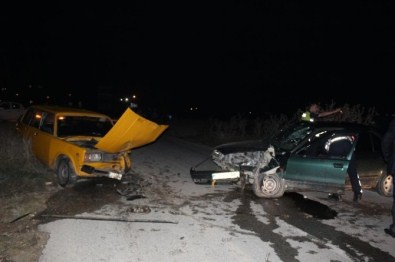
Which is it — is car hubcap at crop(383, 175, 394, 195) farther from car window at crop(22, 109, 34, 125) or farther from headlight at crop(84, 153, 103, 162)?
car window at crop(22, 109, 34, 125)

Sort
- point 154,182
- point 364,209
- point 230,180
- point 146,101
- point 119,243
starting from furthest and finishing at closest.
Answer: point 146,101, point 154,182, point 230,180, point 364,209, point 119,243

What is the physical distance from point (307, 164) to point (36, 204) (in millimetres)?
4945

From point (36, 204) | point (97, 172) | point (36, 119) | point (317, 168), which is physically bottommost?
point (36, 204)

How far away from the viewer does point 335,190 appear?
24.7 ft

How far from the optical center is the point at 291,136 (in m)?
8.78

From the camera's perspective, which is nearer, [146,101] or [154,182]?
[154,182]

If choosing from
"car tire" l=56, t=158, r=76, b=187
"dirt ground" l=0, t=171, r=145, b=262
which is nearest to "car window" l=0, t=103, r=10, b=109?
"dirt ground" l=0, t=171, r=145, b=262

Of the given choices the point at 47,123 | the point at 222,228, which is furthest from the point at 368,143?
the point at 47,123

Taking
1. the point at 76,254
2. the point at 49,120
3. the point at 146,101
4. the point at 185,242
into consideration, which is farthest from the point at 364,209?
the point at 146,101

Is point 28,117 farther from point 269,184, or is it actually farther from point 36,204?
point 269,184

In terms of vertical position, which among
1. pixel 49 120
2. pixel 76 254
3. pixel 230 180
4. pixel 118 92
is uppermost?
pixel 118 92

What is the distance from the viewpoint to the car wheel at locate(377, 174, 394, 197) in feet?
27.2

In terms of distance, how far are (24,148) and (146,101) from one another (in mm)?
35211

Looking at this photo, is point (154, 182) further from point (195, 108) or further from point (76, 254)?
point (195, 108)
